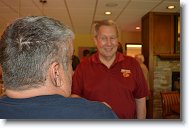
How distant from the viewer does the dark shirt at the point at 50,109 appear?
328mm

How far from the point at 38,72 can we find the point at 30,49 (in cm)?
3

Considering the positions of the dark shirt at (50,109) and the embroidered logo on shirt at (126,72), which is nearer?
the dark shirt at (50,109)

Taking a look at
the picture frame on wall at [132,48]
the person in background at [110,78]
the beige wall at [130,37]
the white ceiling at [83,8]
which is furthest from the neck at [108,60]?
the beige wall at [130,37]

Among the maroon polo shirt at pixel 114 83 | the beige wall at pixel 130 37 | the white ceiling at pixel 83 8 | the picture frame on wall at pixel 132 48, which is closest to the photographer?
the maroon polo shirt at pixel 114 83

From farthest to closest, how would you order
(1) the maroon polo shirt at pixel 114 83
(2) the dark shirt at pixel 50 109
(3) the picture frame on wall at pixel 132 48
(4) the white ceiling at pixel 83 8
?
(3) the picture frame on wall at pixel 132 48 → (4) the white ceiling at pixel 83 8 → (1) the maroon polo shirt at pixel 114 83 → (2) the dark shirt at pixel 50 109

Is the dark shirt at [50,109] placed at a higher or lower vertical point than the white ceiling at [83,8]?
lower

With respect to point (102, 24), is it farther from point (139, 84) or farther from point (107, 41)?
point (139, 84)

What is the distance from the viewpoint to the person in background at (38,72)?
0.33 meters

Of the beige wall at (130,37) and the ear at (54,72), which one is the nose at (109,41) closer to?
the ear at (54,72)

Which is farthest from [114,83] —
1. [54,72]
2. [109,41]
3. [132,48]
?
[132,48]

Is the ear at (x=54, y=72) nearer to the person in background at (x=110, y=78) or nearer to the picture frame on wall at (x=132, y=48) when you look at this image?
the person in background at (x=110, y=78)

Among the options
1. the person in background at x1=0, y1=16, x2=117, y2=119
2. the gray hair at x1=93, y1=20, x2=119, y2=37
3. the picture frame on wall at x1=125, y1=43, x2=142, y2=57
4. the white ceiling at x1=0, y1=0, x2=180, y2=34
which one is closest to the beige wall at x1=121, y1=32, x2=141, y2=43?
the picture frame on wall at x1=125, y1=43, x2=142, y2=57

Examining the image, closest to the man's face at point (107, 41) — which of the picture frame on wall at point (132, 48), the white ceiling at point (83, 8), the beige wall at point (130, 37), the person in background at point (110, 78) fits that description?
the person in background at point (110, 78)

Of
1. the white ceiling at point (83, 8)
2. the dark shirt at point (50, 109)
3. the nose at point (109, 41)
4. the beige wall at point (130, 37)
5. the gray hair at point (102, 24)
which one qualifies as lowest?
the dark shirt at point (50, 109)
